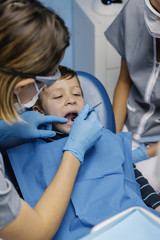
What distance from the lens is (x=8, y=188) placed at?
0.75 meters

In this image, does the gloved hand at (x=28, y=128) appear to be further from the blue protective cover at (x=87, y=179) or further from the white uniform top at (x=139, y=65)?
the white uniform top at (x=139, y=65)

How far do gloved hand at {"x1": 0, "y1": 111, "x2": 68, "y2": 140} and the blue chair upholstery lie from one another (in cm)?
30

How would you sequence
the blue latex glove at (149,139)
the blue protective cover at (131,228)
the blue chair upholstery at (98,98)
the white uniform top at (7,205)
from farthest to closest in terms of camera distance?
the blue latex glove at (149,139) → the blue chair upholstery at (98,98) → the white uniform top at (7,205) → the blue protective cover at (131,228)

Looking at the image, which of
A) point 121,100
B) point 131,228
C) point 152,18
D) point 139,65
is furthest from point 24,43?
point 121,100

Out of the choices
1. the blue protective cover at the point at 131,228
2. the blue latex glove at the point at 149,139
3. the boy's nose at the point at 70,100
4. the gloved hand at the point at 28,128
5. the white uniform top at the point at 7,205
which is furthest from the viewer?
the blue latex glove at the point at 149,139

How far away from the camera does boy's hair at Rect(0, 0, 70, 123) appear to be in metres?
0.79

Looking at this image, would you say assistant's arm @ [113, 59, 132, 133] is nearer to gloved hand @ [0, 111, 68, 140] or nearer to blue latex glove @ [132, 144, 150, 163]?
blue latex glove @ [132, 144, 150, 163]

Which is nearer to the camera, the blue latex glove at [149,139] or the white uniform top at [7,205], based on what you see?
the white uniform top at [7,205]

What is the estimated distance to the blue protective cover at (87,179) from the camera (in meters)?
1.03

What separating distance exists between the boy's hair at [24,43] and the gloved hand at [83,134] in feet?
0.88

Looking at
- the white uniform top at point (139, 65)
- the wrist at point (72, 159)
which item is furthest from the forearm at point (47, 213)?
the white uniform top at point (139, 65)

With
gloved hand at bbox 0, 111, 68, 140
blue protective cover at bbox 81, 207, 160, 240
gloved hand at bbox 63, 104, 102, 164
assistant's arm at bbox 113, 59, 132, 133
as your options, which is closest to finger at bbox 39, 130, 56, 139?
gloved hand at bbox 0, 111, 68, 140

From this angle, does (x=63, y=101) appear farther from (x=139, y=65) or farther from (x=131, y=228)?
(x=131, y=228)

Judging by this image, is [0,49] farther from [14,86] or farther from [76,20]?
[76,20]
